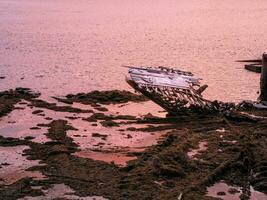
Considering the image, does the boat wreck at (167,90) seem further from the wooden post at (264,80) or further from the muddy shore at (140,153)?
→ the wooden post at (264,80)

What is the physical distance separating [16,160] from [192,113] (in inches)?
163

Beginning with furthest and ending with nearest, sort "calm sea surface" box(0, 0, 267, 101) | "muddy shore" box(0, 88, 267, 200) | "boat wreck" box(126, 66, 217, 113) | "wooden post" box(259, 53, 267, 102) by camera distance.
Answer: "calm sea surface" box(0, 0, 267, 101) < "wooden post" box(259, 53, 267, 102) < "boat wreck" box(126, 66, 217, 113) < "muddy shore" box(0, 88, 267, 200)

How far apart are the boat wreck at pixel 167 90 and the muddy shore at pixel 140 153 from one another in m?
0.23

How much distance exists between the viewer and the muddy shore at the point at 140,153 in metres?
7.24

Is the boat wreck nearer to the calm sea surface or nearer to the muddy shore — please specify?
the muddy shore

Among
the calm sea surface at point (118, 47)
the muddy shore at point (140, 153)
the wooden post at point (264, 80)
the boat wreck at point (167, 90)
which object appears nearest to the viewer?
the muddy shore at point (140, 153)

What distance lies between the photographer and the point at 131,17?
37.3m

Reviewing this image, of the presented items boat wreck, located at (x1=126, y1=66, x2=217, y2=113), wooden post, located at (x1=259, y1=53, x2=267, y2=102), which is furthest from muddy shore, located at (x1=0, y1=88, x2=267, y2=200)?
wooden post, located at (x1=259, y1=53, x2=267, y2=102)

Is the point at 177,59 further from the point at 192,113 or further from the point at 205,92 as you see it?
the point at 192,113

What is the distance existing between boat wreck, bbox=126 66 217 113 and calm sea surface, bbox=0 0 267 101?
211cm

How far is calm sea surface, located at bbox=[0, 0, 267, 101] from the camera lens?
15000mm

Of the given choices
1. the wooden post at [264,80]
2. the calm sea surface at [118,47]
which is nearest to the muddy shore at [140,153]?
the wooden post at [264,80]

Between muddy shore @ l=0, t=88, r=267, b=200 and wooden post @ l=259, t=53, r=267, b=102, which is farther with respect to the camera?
wooden post @ l=259, t=53, r=267, b=102

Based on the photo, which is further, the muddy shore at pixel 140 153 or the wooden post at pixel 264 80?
the wooden post at pixel 264 80
